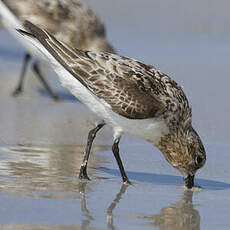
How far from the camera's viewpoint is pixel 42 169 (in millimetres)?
7547

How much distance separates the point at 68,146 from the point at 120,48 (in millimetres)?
5646

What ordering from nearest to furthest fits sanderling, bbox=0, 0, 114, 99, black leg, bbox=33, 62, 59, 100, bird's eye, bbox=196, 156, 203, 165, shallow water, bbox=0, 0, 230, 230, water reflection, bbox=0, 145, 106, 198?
1. shallow water, bbox=0, 0, 230, 230
2. water reflection, bbox=0, 145, 106, 198
3. bird's eye, bbox=196, 156, 203, 165
4. sanderling, bbox=0, 0, 114, 99
5. black leg, bbox=33, 62, 59, 100

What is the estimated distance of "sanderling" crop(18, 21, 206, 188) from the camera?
7.38 m

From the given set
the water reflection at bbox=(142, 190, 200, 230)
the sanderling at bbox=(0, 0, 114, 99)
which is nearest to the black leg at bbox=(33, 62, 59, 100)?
the sanderling at bbox=(0, 0, 114, 99)

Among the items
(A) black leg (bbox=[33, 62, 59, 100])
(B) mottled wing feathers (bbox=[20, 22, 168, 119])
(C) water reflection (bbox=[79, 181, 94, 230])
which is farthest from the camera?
(A) black leg (bbox=[33, 62, 59, 100])

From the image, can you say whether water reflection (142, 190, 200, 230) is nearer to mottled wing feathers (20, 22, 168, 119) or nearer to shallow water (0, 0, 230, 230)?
shallow water (0, 0, 230, 230)

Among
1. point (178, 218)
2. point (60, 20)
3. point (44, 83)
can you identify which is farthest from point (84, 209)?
point (60, 20)

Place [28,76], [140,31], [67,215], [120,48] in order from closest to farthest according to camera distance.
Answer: [67,215] < [28,76] < [120,48] < [140,31]

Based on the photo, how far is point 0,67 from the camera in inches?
513

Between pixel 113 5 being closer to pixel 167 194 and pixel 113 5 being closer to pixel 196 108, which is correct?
pixel 196 108

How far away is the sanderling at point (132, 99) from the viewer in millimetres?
7375

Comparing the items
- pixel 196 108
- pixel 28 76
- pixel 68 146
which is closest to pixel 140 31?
pixel 28 76

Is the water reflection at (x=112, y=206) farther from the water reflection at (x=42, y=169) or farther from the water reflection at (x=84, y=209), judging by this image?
the water reflection at (x=42, y=169)

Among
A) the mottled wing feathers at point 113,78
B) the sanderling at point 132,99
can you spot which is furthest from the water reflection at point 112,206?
the mottled wing feathers at point 113,78
